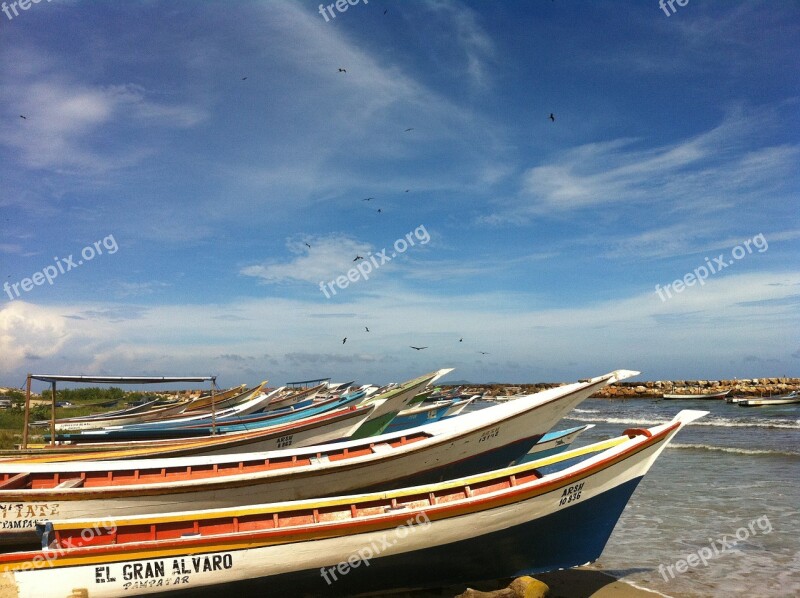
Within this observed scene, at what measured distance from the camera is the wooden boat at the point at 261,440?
11281mm

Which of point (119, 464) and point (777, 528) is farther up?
point (119, 464)

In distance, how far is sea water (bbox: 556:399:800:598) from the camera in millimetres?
8352

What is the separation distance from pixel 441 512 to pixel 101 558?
148 inches

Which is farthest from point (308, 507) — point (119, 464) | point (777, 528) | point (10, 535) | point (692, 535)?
point (777, 528)

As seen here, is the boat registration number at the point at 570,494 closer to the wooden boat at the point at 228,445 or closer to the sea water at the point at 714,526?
the sea water at the point at 714,526

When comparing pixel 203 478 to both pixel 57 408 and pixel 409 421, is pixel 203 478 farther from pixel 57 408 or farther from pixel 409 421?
pixel 57 408

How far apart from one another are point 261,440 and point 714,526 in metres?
10.00

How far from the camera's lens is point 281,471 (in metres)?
8.21

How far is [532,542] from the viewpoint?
705 centimetres

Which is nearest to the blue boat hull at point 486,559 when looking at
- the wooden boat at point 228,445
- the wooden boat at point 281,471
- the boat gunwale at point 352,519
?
the boat gunwale at point 352,519

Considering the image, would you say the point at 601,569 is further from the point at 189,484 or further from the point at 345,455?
the point at 189,484

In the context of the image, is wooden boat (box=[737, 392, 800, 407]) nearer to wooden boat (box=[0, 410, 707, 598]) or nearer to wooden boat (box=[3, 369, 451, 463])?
wooden boat (box=[3, 369, 451, 463])

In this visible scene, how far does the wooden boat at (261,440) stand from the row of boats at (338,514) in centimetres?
114

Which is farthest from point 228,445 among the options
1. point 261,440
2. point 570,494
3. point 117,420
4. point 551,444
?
point 117,420
